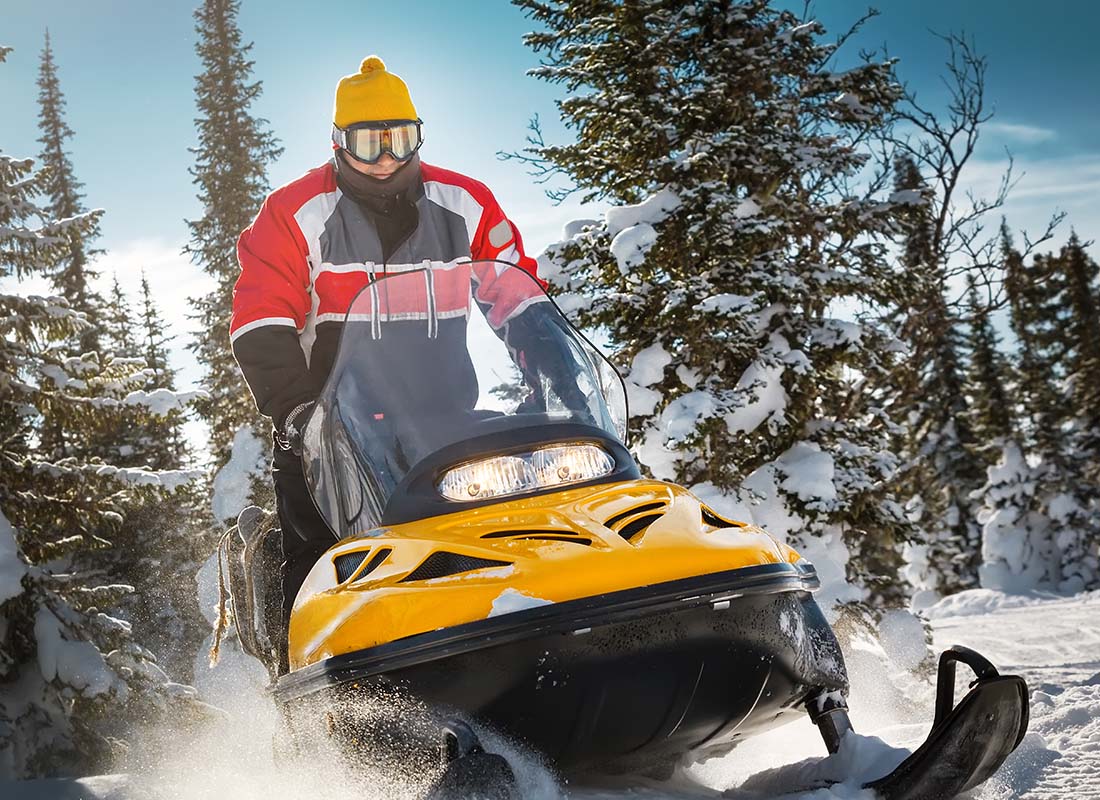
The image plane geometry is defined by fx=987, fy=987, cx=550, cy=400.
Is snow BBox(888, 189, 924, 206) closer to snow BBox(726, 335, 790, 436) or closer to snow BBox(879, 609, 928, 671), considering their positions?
snow BBox(726, 335, 790, 436)

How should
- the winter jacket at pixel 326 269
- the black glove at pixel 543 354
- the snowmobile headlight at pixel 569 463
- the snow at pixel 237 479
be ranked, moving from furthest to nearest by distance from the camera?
the snow at pixel 237 479
the winter jacket at pixel 326 269
the black glove at pixel 543 354
the snowmobile headlight at pixel 569 463

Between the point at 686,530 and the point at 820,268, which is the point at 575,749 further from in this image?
the point at 820,268

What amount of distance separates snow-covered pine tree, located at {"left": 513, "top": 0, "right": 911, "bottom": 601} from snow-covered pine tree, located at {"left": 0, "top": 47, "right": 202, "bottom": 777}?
4.85 metres

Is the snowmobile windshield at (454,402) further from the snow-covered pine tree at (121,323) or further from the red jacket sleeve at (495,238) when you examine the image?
the snow-covered pine tree at (121,323)

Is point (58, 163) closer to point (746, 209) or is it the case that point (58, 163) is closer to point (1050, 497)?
point (746, 209)

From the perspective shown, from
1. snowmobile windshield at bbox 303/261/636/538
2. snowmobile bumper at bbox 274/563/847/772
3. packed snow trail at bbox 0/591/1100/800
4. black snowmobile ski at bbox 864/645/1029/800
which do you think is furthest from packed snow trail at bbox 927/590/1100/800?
snowmobile windshield at bbox 303/261/636/538

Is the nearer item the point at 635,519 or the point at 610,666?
the point at 610,666

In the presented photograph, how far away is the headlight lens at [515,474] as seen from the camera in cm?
295

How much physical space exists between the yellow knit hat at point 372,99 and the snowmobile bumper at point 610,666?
2.23 meters

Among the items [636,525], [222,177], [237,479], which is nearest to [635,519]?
[636,525]

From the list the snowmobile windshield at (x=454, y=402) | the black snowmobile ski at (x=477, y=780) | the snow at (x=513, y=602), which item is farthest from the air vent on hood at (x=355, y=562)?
the black snowmobile ski at (x=477, y=780)

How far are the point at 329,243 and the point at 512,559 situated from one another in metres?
1.96

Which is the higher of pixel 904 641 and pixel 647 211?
pixel 647 211

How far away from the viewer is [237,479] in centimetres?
1522
